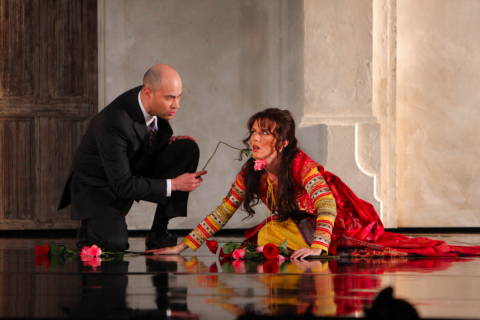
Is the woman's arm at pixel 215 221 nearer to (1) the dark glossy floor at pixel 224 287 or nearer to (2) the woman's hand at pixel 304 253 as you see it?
(1) the dark glossy floor at pixel 224 287

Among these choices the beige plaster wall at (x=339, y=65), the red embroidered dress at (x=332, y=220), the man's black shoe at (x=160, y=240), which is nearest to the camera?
the red embroidered dress at (x=332, y=220)

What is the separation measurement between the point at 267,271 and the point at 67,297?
1.06 m

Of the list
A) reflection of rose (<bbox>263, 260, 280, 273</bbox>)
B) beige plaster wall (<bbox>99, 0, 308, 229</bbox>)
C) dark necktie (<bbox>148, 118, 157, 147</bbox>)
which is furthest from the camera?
beige plaster wall (<bbox>99, 0, 308, 229</bbox>)

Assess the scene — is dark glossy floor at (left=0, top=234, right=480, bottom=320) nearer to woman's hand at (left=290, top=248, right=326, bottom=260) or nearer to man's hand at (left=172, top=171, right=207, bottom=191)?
woman's hand at (left=290, top=248, right=326, bottom=260)

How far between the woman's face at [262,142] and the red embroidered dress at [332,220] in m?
0.15

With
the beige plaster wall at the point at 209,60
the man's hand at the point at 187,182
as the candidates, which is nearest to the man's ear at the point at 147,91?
the man's hand at the point at 187,182

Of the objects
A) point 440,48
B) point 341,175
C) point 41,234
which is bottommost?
point 41,234

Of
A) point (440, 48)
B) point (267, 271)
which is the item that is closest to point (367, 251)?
point (267, 271)

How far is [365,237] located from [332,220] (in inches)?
18.6

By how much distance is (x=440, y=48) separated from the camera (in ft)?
21.6

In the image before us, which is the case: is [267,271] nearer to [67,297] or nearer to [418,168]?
[67,297]

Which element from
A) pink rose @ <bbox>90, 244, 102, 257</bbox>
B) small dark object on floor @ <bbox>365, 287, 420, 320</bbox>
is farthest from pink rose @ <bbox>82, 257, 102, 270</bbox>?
small dark object on floor @ <bbox>365, 287, 420, 320</bbox>

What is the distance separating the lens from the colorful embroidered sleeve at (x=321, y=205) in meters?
3.64

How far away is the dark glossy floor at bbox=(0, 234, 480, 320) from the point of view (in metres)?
1.99
